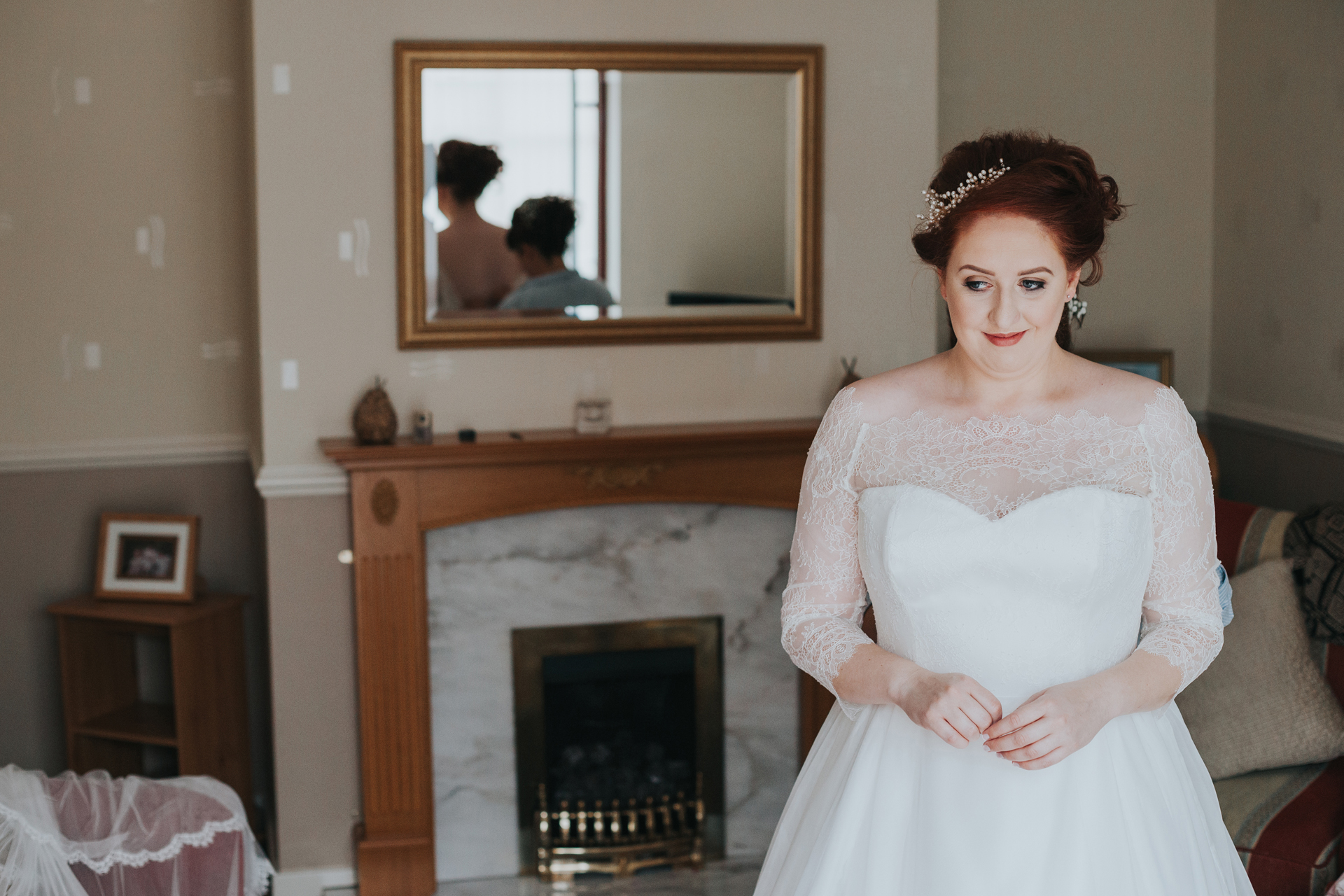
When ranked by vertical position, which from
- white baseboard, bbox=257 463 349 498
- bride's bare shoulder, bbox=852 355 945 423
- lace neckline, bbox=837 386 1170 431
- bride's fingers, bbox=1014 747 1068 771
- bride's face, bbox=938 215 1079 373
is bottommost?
bride's fingers, bbox=1014 747 1068 771

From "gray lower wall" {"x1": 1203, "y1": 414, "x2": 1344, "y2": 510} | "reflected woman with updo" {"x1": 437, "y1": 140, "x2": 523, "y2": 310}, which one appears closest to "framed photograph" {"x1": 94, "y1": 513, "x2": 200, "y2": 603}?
"reflected woman with updo" {"x1": 437, "y1": 140, "x2": 523, "y2": 310}

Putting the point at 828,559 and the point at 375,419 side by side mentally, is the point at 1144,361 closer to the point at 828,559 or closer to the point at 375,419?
the point at 375,419

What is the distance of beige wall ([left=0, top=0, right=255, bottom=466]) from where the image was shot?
3.54m

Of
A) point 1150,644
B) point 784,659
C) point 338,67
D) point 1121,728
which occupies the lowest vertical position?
point 784,659

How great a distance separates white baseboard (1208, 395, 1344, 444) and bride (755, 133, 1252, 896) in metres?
1.97

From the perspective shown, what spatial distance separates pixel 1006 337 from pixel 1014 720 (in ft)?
1.58

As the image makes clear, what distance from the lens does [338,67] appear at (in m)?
3.12

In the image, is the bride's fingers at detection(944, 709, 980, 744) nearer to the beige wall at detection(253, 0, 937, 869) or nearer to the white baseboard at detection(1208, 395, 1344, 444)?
the beige wall at detection(253, 0, 937, 869)

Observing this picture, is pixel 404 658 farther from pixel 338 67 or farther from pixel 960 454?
pixel 960 454

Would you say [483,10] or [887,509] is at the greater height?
[483,10]

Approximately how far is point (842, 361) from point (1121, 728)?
189 cm

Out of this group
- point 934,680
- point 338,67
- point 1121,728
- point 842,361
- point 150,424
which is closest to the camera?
point 934,680

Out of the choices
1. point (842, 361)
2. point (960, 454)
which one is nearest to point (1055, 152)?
point (960, 454)

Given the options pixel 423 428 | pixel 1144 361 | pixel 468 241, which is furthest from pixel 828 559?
pixel 1144 361
